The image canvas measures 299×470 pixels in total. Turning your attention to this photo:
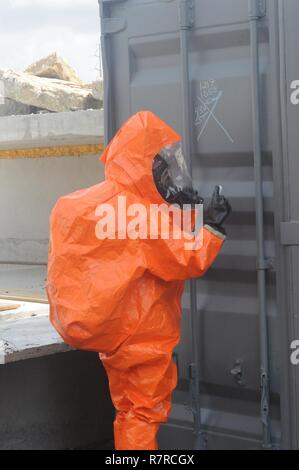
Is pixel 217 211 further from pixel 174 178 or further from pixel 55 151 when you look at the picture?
pixel 55 151

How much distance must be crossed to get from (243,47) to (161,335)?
1.33m

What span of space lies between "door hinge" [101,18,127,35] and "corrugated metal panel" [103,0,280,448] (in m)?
0.01

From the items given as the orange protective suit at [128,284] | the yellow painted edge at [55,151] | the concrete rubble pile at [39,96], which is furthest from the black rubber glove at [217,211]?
the concrete rubble pile at [39,96]

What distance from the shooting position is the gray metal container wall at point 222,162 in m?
3.11

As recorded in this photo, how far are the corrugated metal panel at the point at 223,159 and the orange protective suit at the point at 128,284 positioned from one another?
0.67ft

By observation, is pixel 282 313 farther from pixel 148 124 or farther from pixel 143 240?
pixel 148 124

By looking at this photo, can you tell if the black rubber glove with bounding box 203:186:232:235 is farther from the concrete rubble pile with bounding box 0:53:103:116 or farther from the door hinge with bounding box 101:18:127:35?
the concrete rubble pile with bounding box 0:53:103:116

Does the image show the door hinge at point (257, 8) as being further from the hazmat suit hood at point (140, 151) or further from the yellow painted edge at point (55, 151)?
the yellow painted edge at point (55, 151)

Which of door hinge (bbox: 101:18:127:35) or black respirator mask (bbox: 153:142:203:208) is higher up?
door hinge (bbox: 101:18:127:35)

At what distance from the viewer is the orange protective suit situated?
2.97 m

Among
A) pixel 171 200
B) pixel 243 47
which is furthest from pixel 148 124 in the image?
pixel 243 47

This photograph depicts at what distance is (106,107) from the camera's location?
11.8 ft

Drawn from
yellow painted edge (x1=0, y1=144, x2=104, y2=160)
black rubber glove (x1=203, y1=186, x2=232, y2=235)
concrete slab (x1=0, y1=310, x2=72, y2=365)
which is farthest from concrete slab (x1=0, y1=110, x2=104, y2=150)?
black rubber glove (x1=203, y1=186, x2=232, y2=235)

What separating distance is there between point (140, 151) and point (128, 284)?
22.8 inches
